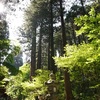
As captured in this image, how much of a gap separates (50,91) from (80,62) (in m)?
4.31

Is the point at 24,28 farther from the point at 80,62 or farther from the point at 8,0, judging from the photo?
the point at 80,62

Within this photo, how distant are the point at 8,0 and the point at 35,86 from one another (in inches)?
270

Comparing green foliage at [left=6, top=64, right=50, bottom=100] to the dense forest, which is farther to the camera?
green foliage at [left=6, top=64, right=50, bottom=100]

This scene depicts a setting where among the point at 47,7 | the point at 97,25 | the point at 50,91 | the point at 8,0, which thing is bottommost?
the point at 50,91

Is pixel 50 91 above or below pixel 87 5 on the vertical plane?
below

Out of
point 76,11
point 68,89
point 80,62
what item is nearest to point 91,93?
point 68,89

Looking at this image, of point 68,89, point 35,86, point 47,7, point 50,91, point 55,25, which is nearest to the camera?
point 50,91

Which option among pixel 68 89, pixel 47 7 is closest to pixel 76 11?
pixel 47 7

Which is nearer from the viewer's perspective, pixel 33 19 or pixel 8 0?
pixel 8 0

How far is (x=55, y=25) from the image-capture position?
2927 cm

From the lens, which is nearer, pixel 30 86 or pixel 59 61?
pixel 59 61

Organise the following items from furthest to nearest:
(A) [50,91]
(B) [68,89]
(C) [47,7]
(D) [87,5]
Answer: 1. (C) [47,7]
2. (D) [87,5]
3. (B) [68,89]
4. (A) [50,91]

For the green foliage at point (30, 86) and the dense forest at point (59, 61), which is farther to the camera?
the green foliage at point (30, 86)

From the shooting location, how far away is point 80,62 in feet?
29.3
